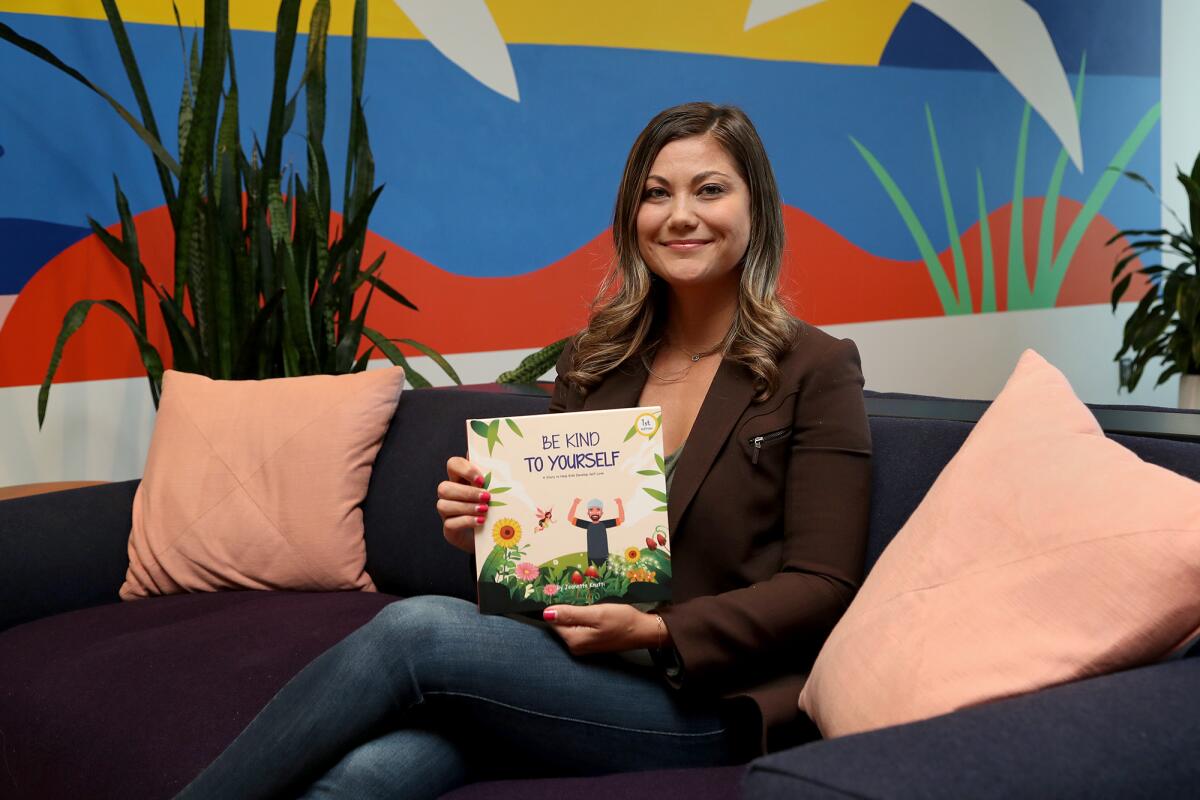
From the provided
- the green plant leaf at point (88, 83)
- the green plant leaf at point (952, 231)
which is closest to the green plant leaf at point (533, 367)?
the green plant leaf at point (88, 83)

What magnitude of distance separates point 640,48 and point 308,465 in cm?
252

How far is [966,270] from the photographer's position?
5.59 m

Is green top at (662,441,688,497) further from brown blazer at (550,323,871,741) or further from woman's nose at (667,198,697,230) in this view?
woman's nose at (667,198,697,230)

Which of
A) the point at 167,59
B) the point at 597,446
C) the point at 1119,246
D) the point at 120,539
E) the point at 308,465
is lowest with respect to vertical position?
the point at 120,539

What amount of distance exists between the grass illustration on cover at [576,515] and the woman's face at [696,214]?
1.01ft

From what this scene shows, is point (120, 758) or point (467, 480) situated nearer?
point (467, 480)

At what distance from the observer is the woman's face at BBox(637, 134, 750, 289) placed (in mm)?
1702

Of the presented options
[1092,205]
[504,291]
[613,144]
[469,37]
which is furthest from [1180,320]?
[469,37]

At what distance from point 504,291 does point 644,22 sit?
114 cm

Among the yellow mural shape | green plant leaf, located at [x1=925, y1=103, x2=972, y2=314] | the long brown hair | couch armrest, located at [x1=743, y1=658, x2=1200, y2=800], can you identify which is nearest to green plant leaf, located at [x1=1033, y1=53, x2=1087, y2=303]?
green plant leaf, located at [x1=925, y1=103, x2=972, y2=314]

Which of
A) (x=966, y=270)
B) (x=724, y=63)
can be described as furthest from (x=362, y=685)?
(x=966, y=270)

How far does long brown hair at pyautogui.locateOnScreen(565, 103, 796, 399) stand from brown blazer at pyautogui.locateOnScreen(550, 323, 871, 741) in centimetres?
3

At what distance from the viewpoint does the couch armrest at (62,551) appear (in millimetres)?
2277

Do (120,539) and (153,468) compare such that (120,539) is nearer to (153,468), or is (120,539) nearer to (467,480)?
(153,468)
